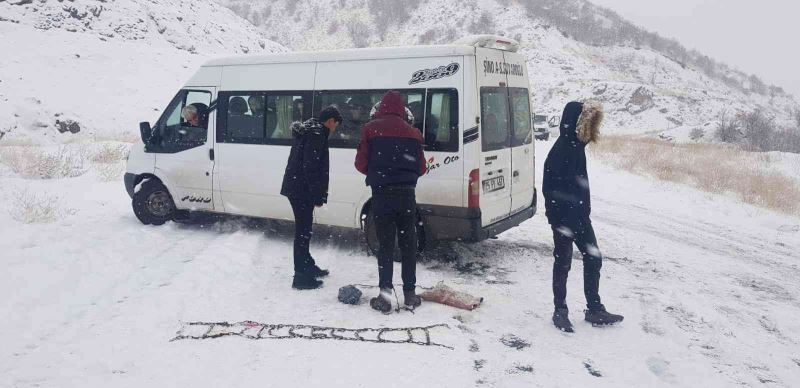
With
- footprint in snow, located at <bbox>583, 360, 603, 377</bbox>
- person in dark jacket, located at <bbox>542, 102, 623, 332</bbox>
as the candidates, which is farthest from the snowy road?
person in dark jacket, located at <bbox>542, 102, 623, 332</bbox>

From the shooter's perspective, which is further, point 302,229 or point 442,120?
point 442,120

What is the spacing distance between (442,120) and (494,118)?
26.5 inches

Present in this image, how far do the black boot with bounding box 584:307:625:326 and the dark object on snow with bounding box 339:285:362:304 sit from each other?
6.93 feet

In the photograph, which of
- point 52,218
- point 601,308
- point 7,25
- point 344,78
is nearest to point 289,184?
point 344,78

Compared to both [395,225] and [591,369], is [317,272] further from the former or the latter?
[591,369]

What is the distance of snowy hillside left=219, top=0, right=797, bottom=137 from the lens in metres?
47.5

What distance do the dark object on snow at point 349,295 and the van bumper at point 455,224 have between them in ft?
4.39

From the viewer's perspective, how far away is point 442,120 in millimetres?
5883

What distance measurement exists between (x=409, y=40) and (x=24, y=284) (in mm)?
67641

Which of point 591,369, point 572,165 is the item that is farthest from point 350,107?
point 591,369

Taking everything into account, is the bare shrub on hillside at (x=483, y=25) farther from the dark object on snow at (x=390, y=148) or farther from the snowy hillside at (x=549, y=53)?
the dark object on snow at (x=390, y=148)

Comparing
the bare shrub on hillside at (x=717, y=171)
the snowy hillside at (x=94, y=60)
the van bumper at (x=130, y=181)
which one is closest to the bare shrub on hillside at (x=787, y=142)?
the bare shrub on hillside at (x=717, y=171)

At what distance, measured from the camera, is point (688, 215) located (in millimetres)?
10211

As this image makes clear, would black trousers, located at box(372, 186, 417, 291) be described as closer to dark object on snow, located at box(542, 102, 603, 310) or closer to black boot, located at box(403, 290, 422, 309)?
black boot, located at box(403, 290, 422, 309)
